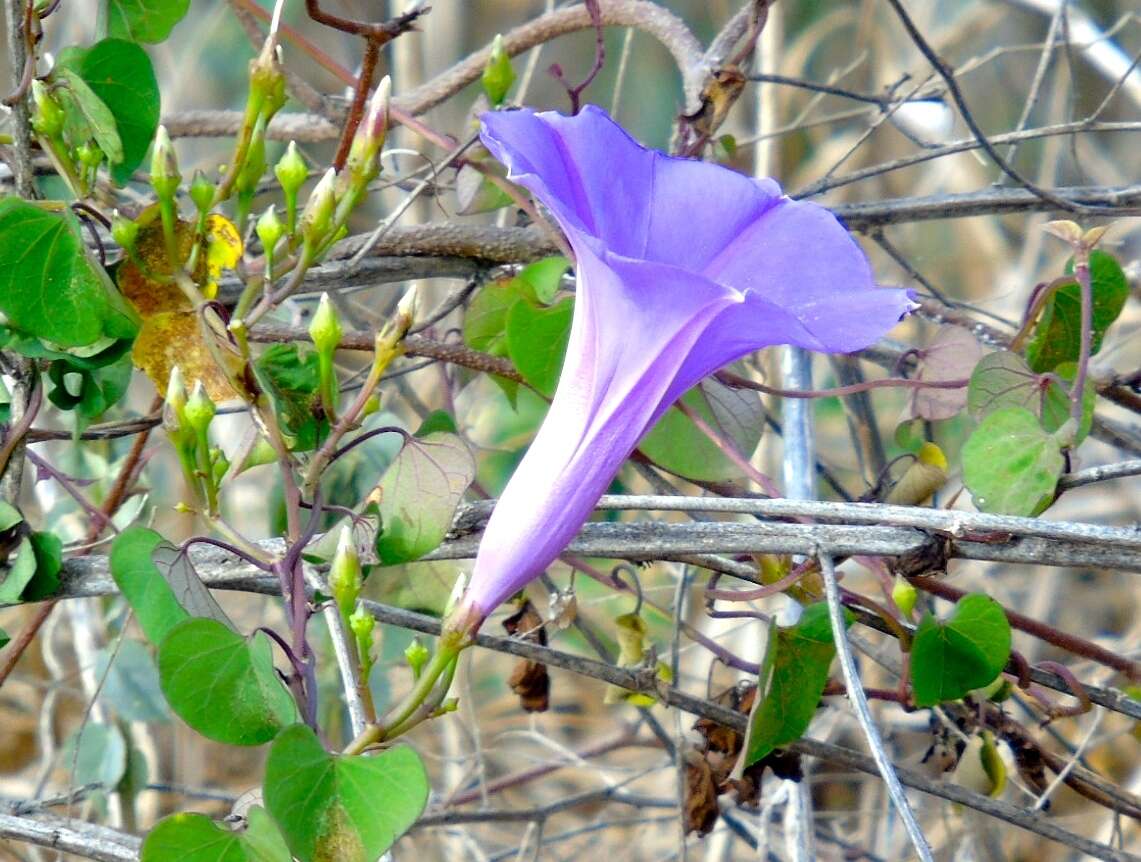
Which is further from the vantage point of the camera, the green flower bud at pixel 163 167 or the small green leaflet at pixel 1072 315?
the small green leaflet at pixel 1072 315

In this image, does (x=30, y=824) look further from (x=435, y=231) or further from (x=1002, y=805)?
(x=1002, y=805)

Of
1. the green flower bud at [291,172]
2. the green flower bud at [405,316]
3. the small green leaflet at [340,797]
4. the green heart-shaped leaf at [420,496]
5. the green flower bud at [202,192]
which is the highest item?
the green flower bud at [291,172]

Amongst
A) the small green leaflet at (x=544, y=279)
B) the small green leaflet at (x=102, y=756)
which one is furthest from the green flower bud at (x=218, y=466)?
the small green leaflet at (x=102, y=756)

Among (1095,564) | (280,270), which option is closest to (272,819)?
(280,270)

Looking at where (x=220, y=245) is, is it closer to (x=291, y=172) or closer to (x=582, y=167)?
(x=291, y=172)

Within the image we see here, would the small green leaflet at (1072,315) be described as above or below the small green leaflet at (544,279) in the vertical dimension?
above

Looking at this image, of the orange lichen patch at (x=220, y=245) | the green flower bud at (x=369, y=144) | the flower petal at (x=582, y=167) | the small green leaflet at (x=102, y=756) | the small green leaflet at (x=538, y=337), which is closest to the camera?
the flower petal at (x=582, y=167)

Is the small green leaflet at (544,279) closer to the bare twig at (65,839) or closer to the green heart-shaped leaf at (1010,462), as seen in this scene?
the green heart-shaped leaf at (1010,462)

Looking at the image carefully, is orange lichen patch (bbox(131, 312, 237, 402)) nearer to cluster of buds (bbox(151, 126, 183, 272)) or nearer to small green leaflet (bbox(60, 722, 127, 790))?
cluster of buds (bbox(151, 126, 183, 272))

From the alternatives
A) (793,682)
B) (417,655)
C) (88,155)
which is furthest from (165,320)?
(793,682)
